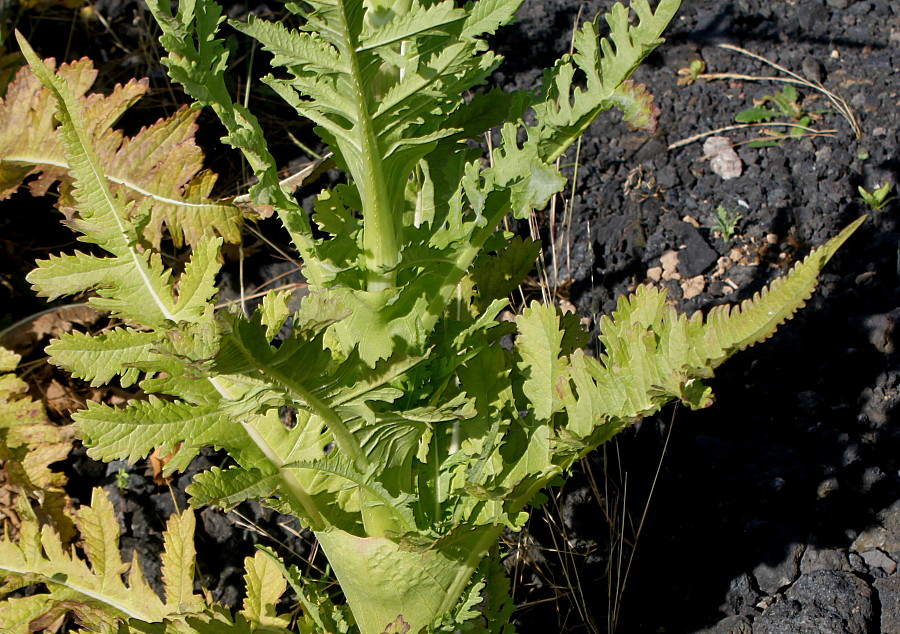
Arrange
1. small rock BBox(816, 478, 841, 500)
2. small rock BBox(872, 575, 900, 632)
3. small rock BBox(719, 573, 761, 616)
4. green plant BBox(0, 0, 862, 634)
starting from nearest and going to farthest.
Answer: green plant BBox(0, 0, 862, 634) < small rock BBox(872, 575, 900, 632) < small rock BBox(719, 573, 761, 616) < small rock BBox(816, 478, 841, 500)

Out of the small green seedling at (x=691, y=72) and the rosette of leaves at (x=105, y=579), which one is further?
the small green seedling at (x=691, y=72)

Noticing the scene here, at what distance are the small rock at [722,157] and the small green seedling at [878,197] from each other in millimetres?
358

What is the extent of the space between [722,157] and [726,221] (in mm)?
303

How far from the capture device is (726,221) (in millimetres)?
2416

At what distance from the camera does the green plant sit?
0.96 metres

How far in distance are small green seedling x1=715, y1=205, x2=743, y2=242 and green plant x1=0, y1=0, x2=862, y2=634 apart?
125cm

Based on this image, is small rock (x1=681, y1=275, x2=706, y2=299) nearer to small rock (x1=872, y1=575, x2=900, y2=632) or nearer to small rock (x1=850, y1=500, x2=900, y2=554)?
small rock (x1=850, y1=500, x2=900, y2=554)

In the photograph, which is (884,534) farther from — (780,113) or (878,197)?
(780,113)

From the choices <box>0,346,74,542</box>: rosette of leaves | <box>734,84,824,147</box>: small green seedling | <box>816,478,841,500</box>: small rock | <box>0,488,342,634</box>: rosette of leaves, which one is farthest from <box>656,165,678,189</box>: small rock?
<box>0,346,74,542</box>: rosette of leaves

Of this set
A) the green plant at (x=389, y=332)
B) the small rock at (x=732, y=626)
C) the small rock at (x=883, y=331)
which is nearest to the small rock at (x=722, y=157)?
the small rock at (x=883, y=331)

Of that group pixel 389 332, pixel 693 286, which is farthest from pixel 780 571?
pixel 389 332

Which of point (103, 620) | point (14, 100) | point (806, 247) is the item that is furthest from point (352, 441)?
point (806, 247)

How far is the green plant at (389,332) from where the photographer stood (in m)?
0.96

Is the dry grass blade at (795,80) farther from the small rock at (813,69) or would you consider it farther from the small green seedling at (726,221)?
the small green seedling at (726,221)
